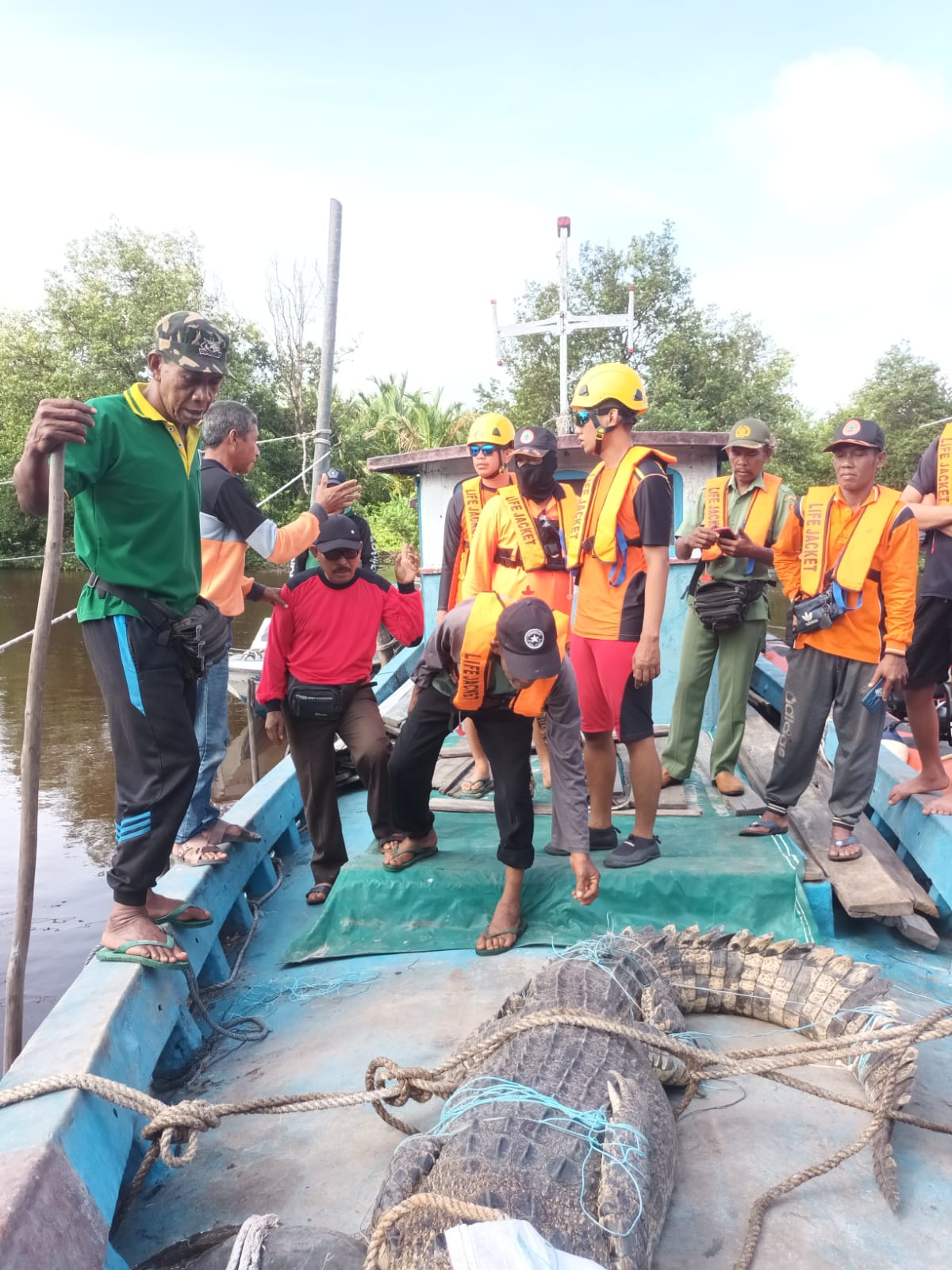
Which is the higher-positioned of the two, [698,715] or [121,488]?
[121,488]

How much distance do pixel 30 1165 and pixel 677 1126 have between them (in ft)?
5.29

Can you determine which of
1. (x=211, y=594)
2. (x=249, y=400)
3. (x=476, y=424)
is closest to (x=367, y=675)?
(x=211, y=594)

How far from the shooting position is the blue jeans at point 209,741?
328 centimetres

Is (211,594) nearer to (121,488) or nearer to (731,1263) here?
(121,488)

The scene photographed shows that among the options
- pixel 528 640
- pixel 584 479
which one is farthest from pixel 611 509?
pixel 584 479

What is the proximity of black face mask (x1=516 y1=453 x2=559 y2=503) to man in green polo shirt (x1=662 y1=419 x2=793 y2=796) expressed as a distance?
0.76m

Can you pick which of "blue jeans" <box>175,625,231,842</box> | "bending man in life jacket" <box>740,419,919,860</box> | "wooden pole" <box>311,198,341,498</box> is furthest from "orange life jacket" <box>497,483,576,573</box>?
"wooden pole" <box>311,198,341,498</box>

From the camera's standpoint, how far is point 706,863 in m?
3.29

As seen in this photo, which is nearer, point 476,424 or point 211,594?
point 211,594

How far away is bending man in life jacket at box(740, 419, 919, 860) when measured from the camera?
3.32 metres

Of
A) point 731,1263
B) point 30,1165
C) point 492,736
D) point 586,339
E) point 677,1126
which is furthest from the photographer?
point 586,339

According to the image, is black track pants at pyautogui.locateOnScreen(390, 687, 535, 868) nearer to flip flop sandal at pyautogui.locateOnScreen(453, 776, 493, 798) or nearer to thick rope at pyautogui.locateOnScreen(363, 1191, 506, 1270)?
flip flop sandal at pyautogui.locateOnScreen(453, 776, 493, 798)

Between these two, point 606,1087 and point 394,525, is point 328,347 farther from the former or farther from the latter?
point 394,525

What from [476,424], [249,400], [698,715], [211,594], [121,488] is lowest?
[698,715]
